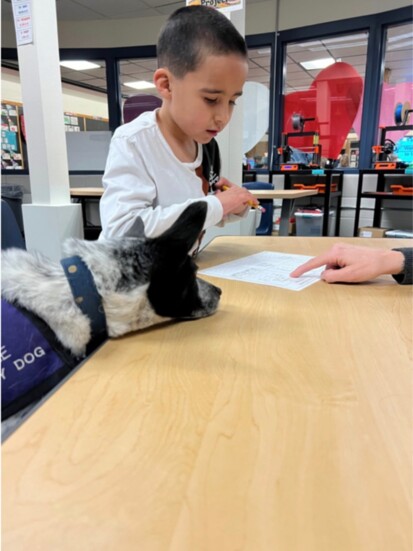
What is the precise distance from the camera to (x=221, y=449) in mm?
294

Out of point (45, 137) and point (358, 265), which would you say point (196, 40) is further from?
point (45, 137)

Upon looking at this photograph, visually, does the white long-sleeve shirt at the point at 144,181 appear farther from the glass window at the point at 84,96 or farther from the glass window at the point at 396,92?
the glass window at the point at 84,96

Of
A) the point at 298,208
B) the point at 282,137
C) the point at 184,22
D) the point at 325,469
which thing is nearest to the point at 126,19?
the point at 282,137

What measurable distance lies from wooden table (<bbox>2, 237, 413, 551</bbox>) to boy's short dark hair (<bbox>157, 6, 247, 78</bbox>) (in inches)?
25.2

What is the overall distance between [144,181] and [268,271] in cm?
37

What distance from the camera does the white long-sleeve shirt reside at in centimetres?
81

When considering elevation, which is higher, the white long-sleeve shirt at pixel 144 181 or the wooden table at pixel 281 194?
the white long-sleeve shirt at pixel 144 181

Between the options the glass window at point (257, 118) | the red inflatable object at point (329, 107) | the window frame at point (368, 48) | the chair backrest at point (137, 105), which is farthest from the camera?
the glass window at point (257, 118)

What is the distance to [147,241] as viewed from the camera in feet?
1.58

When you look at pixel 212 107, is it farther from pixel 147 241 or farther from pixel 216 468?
pixel 216 468

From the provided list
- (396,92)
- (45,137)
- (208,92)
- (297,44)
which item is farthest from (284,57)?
(208,92)

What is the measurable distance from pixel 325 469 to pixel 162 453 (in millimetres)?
120

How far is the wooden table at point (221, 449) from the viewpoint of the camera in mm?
225

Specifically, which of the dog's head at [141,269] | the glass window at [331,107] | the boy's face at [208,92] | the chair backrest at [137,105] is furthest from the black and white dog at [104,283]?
the glass window at [331,107]
